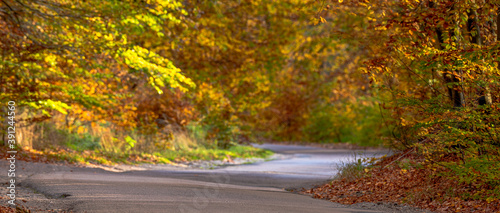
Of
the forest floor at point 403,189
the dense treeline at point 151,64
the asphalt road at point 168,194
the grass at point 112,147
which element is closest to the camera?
the asphalt road at point 168,194

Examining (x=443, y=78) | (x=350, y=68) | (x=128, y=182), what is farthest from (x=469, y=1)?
(x=350, y=68)

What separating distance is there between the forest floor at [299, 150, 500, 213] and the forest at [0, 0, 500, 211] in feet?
0.61

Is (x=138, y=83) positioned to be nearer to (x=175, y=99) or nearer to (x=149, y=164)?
(x=175, y=99)

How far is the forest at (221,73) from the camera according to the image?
8.66 meters

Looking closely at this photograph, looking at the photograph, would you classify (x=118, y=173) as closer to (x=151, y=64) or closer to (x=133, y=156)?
(x=151, y=64)

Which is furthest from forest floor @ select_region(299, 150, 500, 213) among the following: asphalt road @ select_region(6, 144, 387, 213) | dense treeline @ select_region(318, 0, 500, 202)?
asphalt road @ select_region(6, 144, 387, 213)

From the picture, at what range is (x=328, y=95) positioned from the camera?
41.1 meters

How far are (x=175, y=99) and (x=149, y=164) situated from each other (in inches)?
238

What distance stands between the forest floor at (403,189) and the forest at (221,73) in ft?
0.61

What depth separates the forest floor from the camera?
8828 millimetres

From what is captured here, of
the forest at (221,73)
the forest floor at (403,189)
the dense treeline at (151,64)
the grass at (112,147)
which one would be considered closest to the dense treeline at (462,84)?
the forest at (221,73)

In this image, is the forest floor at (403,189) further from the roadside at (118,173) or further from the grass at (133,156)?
the grass at (133,156)

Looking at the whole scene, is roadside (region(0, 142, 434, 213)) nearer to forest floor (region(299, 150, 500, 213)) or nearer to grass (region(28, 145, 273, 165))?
forest floor (region(299, 150, 500, 213))

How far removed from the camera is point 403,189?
10148 mm
